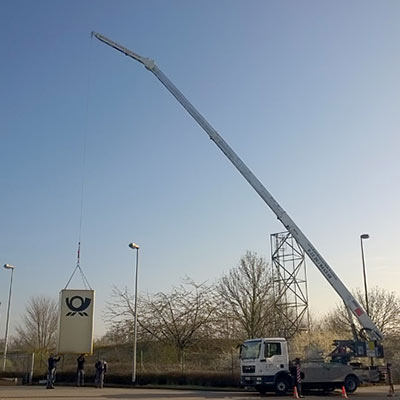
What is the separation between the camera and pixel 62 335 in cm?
2388

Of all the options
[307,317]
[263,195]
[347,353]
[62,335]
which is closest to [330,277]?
[347,353]

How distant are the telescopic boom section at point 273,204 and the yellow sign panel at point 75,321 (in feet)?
38.1

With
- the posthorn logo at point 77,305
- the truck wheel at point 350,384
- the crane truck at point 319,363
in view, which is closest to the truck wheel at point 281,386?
the crane truck at point 319,363

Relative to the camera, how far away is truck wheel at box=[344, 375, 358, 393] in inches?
1002

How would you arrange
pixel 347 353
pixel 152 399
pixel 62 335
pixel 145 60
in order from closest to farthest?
pixel 152 399
pixel 62 335
pixel 347 353
pixel 145 60

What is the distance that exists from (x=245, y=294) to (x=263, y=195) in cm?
1641

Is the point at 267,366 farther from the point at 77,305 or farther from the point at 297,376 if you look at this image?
the point at 77,305

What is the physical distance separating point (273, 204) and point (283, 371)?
373 inches

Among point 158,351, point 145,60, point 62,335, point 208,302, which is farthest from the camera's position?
point 208,302

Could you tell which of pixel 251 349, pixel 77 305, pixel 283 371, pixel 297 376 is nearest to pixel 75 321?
pixel 77 305

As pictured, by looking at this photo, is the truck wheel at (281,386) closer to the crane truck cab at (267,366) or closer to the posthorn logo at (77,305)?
the crane truck cab at (267,366)

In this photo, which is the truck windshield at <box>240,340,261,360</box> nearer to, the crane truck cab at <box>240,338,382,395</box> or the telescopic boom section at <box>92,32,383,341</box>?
the crane truck cab at <box>240,338,382,395</box>

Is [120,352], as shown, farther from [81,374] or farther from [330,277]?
[330,277]

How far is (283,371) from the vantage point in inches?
979
